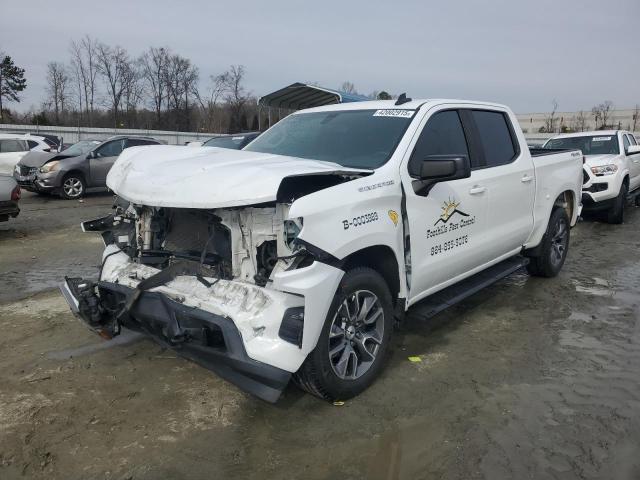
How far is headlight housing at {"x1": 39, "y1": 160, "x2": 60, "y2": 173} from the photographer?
13805mm

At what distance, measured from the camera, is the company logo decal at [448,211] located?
391cm

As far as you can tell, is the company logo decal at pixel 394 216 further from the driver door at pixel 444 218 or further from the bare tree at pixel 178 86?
the bare tree at pixel 178 86

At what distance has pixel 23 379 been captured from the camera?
11.9 ft

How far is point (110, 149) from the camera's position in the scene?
15.1 metres

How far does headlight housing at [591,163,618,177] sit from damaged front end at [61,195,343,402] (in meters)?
8.99

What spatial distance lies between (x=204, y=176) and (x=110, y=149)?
13.4m

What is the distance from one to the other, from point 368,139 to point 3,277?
5.10 m

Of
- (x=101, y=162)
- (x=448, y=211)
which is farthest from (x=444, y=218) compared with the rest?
(x=101, y=162)

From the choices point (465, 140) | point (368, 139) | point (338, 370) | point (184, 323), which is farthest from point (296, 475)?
point (465, 140)

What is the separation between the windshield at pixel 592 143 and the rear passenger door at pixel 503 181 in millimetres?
6473

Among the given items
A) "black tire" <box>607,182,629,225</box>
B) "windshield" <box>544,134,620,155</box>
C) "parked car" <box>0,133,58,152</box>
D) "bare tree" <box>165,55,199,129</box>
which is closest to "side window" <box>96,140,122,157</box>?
"parked car" <box>0,133,58,152</box>

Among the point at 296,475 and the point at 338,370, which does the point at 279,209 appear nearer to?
the point at 338,370

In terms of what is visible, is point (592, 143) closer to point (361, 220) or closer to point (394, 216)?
point (394, 216)

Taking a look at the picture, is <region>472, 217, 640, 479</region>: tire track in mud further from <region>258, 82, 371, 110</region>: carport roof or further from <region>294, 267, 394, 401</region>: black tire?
<region>258, 82, 371, 110</region>: carport roof
